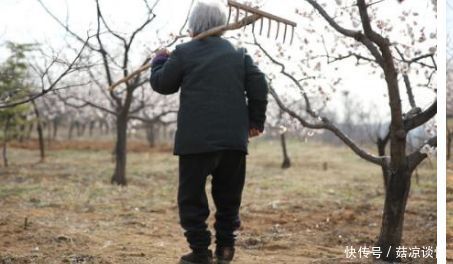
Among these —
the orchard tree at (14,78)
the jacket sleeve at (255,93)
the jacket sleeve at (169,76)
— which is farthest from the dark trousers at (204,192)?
the orchard tree at (14,78)

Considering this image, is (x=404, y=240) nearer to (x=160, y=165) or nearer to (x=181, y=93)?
(x=181, y=93)

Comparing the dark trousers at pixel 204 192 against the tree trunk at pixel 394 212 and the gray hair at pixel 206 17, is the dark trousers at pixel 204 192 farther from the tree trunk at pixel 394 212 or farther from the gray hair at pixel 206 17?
the tree trunk at pixel 394 212

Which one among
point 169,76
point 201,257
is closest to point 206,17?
point 169,76

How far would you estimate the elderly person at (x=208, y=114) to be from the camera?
5.93 feet

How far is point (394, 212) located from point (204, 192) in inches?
41.1

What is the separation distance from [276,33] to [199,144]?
596mm

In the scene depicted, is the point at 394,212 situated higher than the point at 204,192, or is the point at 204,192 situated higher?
the point at 204,192

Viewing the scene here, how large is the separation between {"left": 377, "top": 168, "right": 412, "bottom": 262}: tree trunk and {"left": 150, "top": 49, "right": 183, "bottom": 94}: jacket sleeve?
115cm

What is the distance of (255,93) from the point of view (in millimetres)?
1878

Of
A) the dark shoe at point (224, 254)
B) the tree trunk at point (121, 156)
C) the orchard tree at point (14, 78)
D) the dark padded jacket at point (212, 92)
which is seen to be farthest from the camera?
the tree trunk at point (121, 156)

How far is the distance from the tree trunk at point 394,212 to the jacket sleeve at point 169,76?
1.15 meters

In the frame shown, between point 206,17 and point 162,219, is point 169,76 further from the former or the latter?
point 162,219

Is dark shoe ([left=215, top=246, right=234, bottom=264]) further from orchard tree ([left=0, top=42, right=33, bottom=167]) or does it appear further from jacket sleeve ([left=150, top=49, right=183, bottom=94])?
orchard tree ([left=0, top=42, right=33, bottom=167])

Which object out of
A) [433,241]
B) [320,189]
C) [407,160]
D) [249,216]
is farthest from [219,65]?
[320,189]
